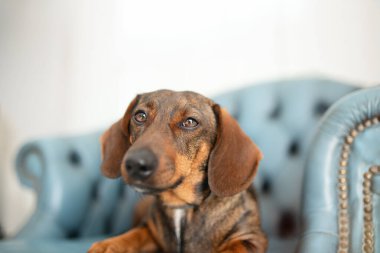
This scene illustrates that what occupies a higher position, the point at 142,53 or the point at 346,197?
the point at 142,53

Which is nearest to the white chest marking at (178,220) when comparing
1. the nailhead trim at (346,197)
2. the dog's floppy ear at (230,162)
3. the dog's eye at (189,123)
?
the dog's floppy ear at (230,162)

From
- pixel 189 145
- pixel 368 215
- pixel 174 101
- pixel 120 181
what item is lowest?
pixel 120 181

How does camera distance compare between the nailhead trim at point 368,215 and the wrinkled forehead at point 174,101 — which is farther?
the wrinkled forehead at point 174,101

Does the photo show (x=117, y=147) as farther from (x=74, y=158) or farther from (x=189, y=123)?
(x=74, y=158)

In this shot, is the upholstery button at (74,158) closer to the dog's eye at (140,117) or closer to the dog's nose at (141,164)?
the dog's eye at (140,117)

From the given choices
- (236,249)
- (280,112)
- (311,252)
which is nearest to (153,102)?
(236,249)

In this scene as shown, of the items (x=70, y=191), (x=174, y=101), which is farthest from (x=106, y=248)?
(x=70, y=191)

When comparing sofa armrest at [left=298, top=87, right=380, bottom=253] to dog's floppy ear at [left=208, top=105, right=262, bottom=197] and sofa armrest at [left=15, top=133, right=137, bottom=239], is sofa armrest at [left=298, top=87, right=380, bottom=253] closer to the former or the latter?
dog's floppy ear at [left=208, top=105, right=262, bottom=197]

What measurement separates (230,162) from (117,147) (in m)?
0.36

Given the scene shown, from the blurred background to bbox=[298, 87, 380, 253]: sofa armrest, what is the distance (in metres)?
0.93

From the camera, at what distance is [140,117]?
107 cm

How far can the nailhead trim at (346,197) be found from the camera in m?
0.86

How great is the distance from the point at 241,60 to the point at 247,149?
102 cm

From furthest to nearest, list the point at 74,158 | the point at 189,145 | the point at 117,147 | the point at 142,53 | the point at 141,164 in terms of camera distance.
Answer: the point at 142,53
the point at 74,158
the point at 117,147
the point at 189,145
the point at 141,164
